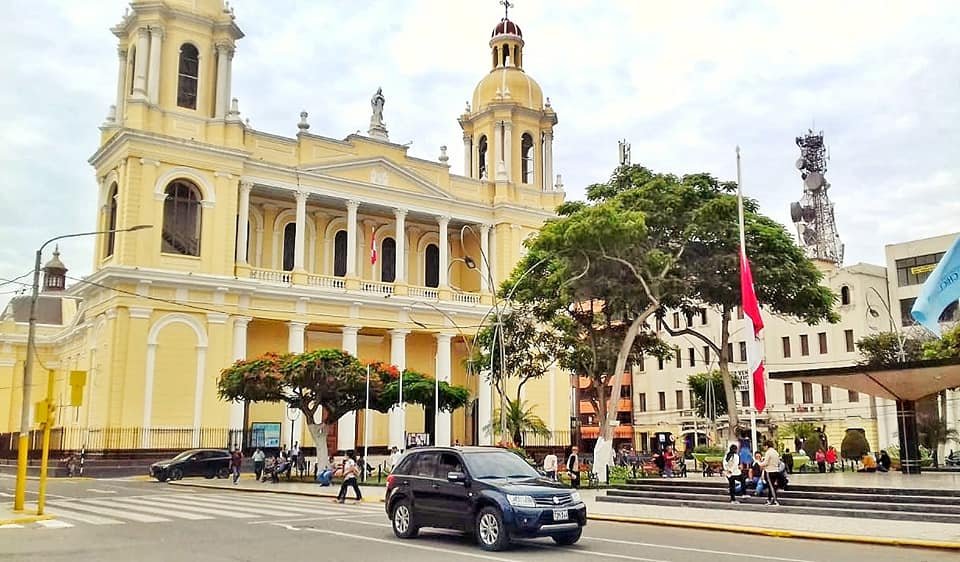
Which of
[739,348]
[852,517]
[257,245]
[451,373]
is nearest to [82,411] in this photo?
[257,245]

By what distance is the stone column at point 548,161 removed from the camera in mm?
53812

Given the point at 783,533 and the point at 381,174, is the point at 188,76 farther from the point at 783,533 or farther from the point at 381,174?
the point at 783,533

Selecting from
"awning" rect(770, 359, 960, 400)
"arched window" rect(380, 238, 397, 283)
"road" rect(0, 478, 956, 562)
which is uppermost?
"arched window" rect(380, 238, 397, 283)

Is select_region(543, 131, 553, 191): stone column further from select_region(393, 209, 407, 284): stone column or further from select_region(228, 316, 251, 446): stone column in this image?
select_region(228, 316, 251, 446): stone column

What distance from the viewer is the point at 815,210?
70375mm

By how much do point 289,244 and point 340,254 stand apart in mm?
3022

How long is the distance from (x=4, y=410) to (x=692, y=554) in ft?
186

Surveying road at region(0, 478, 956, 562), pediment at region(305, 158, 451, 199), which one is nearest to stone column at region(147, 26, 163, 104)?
pediment at region(305, 158, 451, 199)

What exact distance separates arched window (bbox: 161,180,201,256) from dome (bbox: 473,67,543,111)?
19.9 meters

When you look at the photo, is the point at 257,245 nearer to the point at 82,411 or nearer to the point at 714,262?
the point at 82,411

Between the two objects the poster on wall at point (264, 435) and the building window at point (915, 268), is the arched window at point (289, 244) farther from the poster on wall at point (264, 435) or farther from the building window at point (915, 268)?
the building window at point (915, 268)

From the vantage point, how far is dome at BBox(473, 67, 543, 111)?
2104 inches

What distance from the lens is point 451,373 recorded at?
49969 millimetres

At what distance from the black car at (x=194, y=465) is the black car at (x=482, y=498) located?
73.3 feet
